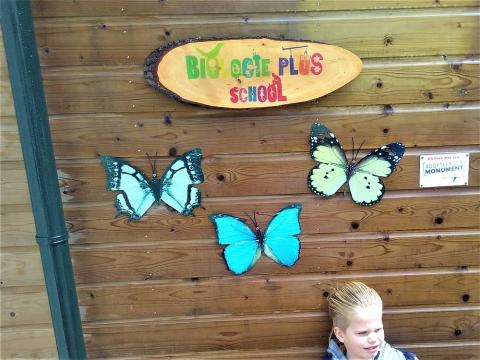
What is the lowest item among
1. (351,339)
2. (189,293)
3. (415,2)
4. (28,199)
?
(351,339)

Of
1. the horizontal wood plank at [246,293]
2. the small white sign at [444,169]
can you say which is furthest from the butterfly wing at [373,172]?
the horizontal wood plank at [246,293]

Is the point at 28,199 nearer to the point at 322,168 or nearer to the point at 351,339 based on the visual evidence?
the point at 322,168

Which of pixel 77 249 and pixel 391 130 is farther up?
pixel 391 130

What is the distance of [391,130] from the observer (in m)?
2.12

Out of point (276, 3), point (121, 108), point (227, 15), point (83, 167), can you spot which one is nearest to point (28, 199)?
point (83, 167)

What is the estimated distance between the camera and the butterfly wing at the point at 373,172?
2.13 metres

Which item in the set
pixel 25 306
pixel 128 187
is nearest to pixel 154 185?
pixel 128 187

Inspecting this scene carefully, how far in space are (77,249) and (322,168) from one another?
3.68 feet

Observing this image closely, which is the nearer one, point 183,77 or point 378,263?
point 183,77

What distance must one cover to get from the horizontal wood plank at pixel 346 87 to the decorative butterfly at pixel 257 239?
1.56 ft

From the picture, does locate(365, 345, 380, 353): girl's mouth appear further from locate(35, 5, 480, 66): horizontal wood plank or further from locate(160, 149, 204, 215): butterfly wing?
locate(35, 5, 480, 66): horizontal wood plank

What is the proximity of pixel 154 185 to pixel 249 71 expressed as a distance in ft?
2.04

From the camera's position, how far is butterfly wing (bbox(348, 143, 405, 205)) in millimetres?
2127

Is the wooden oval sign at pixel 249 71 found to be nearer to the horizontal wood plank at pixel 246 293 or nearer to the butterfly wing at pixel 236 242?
the butterfly wing at pixel 236 242
